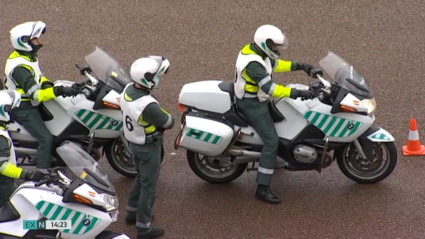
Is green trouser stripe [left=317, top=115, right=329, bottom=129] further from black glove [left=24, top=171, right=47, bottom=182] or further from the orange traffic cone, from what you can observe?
black glove [left=24, top=171, right=47, bottom=182]

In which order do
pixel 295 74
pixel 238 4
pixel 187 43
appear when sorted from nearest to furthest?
Answer: pixel 295 74 → pixel 187 43 → pixel 238 4

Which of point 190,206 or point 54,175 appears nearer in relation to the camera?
point 54,175

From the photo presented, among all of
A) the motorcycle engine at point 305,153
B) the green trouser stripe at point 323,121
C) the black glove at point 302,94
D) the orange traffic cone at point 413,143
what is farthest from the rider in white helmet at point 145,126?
the orange traffic cone at point 413,143

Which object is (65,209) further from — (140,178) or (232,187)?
(232,187)

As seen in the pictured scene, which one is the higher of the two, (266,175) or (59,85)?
(59,85)

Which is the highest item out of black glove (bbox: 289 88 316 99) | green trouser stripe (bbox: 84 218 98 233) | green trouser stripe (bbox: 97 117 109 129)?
black glove (bbox: 289 88 316 99)

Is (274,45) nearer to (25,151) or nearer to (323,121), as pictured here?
(323,121)

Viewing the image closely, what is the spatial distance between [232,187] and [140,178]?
1.41 meters

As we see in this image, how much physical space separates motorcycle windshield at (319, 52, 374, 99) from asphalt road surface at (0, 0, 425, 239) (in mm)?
1130

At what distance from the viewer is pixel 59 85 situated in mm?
10289

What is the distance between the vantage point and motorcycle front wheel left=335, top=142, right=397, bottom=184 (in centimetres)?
1043

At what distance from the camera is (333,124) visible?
10234 mm

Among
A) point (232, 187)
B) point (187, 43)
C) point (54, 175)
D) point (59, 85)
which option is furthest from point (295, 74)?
point (54, 175)

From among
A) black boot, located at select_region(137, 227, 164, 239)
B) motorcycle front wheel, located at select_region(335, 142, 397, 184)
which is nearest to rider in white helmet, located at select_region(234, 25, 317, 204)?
motorcycle front wheel, located at select_region(335, 142, 397, 184)
